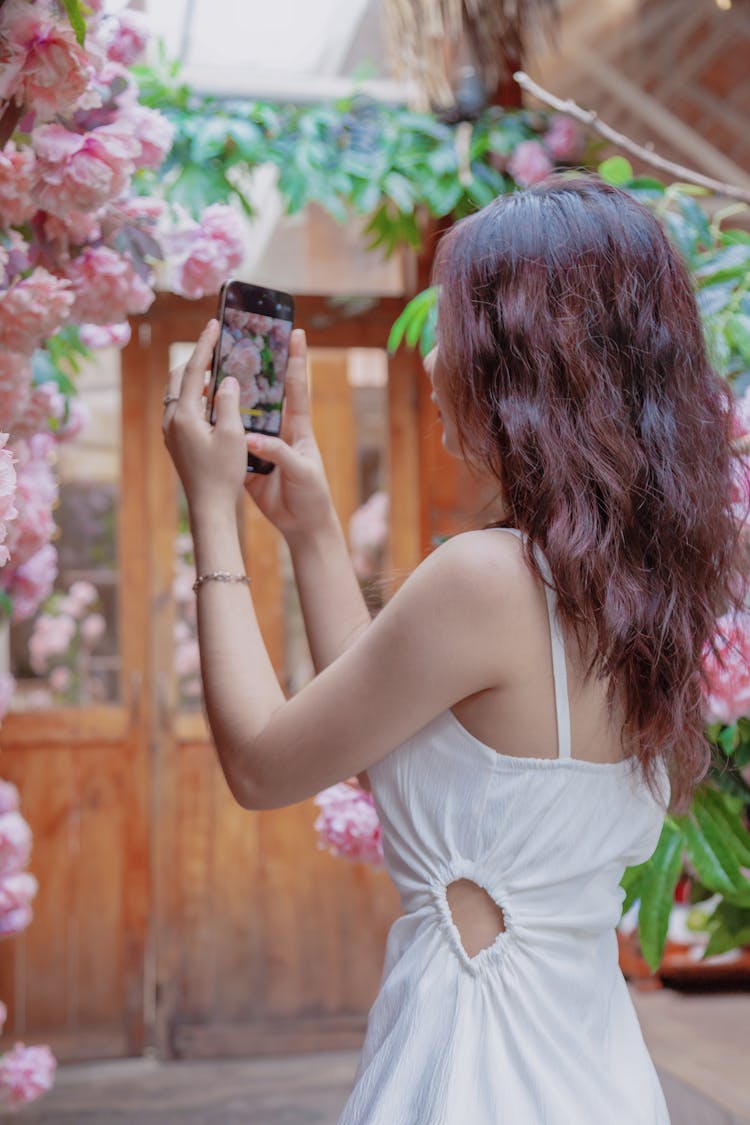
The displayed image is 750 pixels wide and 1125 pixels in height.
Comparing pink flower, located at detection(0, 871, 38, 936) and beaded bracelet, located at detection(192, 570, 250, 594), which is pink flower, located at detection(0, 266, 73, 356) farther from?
pink flower, located at detection(0, 871, 38, 936)

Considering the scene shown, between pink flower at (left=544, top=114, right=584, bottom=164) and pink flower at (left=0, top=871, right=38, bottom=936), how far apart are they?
225 centimetres

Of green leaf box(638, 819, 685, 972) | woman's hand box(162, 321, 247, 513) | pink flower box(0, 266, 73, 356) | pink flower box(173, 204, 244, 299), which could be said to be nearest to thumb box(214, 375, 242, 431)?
woman's hand box(162, 321, 247, 513)

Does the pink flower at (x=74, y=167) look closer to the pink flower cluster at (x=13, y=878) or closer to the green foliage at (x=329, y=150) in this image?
the pink flower cluster at (x=13, y=878)

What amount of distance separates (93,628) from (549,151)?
5.98ft

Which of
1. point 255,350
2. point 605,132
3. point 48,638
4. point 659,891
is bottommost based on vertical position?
point 659,891

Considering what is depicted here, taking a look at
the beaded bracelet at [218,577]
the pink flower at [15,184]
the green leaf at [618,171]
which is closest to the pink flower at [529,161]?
the green leaf at [618,171]

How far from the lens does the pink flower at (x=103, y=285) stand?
131 centimetres

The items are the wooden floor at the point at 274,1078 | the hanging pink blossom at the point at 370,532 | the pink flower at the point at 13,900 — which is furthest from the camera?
the hanging pink blossom at the point at 370,532

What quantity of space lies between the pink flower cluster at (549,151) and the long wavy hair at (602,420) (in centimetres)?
228

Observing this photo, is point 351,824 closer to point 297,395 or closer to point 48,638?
point 297,395

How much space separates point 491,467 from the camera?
931mm

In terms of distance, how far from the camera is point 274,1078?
3379 millimetres

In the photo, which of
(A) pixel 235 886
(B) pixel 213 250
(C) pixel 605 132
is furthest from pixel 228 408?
(A) pixel 235 886

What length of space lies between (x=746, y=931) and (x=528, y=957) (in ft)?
2.67
